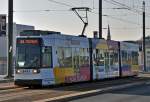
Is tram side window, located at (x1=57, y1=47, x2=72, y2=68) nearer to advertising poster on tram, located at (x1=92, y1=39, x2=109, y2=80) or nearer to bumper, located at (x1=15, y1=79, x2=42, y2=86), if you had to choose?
bumper, located at (x1=15, y1=79, x2=42, y2=86)

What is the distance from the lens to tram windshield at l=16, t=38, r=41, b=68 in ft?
100

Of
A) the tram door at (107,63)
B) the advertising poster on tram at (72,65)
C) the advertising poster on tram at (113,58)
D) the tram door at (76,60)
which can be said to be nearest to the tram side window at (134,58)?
the advertising poster on tram at (113,58)

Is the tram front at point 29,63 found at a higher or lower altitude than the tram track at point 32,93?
higher

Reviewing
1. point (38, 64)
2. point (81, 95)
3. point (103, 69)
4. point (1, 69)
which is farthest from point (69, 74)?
point (1, 69)

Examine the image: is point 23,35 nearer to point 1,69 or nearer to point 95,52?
point 95,52

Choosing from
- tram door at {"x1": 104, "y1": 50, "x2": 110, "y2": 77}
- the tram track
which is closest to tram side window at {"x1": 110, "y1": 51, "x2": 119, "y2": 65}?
tram door at {"x1": 104, "y1": 50, "x2": 110, "y2": 77}

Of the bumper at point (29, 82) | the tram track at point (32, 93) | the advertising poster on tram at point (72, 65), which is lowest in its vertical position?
the tram track at point (32, 93)

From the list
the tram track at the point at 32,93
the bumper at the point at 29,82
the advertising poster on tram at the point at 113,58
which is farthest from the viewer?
the advertising poster on tram at the point at 113,58

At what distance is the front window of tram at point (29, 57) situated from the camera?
3048 cm

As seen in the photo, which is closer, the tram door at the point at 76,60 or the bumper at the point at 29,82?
the bumper at the point at 29,82

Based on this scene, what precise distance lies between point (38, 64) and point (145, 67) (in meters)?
44.8

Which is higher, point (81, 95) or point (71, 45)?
point (71, 45)

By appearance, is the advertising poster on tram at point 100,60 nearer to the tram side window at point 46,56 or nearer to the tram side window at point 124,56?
the tram side window at point 124,56

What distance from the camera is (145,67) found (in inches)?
2899
